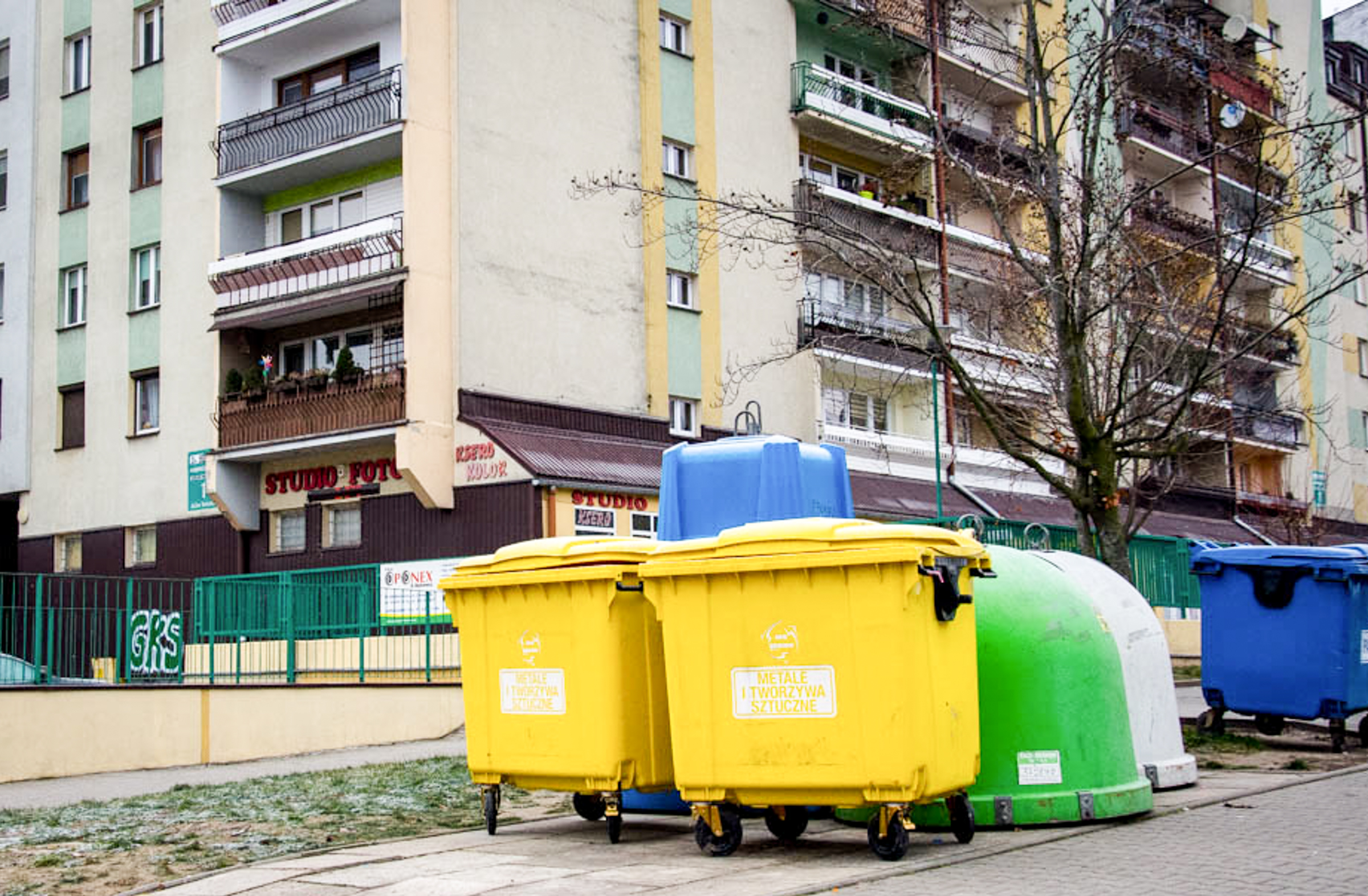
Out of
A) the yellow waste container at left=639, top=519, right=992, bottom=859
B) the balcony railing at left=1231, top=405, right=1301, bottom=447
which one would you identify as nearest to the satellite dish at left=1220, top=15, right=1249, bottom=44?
the yellow waste container at left=639, top=519, right=992, bottom=859

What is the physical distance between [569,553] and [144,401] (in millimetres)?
26117

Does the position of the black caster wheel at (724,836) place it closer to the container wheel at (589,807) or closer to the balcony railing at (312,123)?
the container wheel at (589,807)

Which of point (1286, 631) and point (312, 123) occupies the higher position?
point (312, 123)

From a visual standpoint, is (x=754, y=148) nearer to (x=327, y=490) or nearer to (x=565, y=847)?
(x=327, y=490)

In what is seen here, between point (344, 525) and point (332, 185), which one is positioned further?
point (332, 185)

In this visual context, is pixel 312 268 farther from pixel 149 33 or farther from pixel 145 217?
pixel 149 33

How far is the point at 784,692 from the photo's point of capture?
26.8 feet

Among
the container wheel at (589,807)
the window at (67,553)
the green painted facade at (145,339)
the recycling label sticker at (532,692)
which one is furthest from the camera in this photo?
the window at (67,553)

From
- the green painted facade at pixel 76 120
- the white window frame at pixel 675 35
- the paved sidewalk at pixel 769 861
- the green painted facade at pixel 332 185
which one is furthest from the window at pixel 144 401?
the paved sidewalk at pixel 769 861

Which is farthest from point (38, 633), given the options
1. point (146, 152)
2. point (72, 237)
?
point (72, 237)

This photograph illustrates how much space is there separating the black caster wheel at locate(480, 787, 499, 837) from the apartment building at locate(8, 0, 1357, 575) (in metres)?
15.9

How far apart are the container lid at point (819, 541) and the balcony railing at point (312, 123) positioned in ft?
68.4

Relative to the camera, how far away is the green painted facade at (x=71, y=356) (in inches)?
1345

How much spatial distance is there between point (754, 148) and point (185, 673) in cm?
1848
